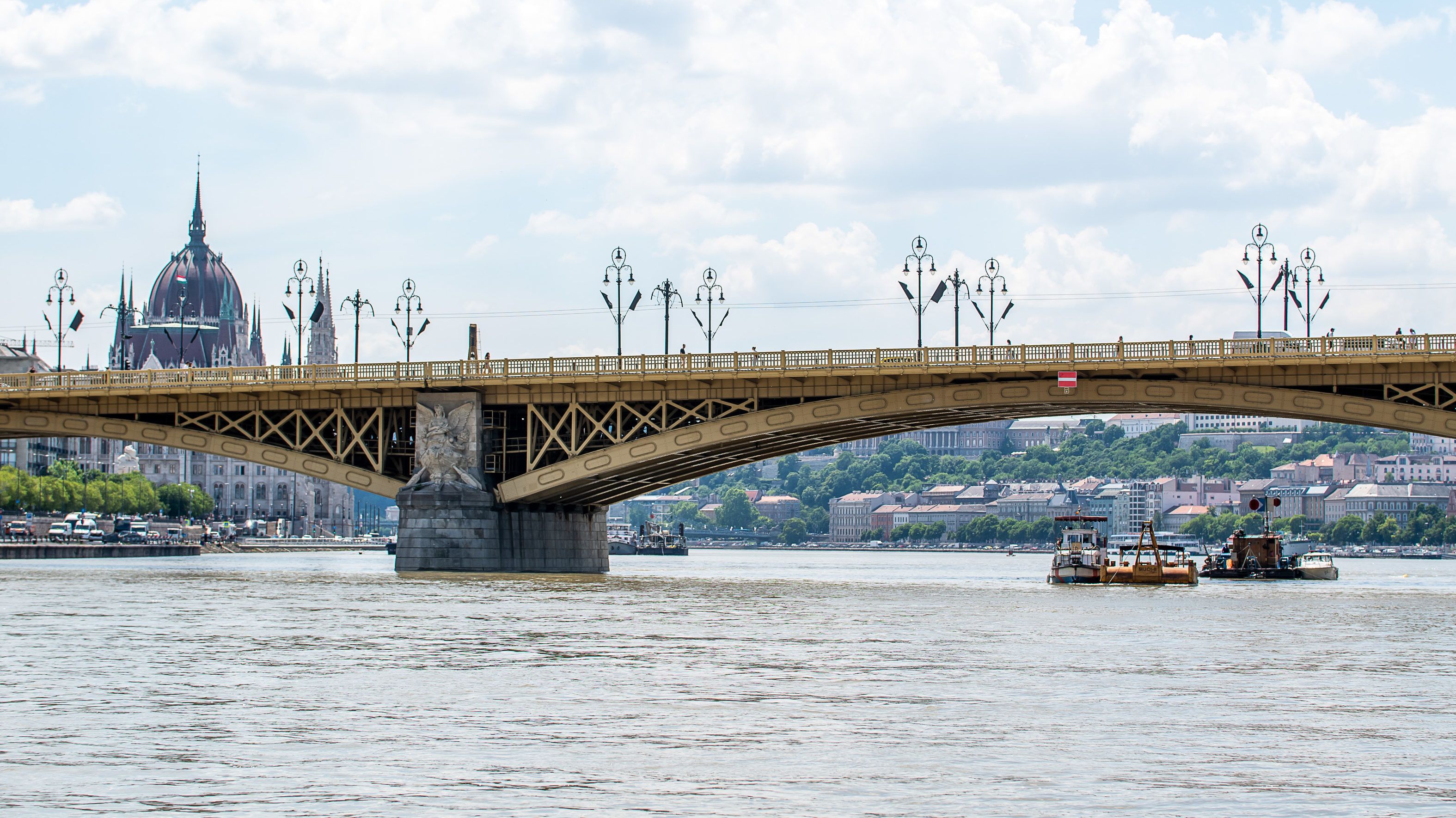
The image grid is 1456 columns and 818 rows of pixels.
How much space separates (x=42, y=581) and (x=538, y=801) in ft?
184

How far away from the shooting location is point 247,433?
75.8 m

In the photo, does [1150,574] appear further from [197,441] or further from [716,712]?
[716,712]

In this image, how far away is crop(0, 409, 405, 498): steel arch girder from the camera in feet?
239

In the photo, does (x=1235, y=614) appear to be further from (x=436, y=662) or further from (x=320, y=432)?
(x=320, y=432)

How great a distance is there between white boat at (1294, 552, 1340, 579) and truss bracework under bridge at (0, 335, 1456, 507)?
80.1 feet

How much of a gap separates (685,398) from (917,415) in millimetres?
8453

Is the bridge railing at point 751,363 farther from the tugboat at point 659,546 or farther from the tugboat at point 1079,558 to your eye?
the tugboat at point 659,546

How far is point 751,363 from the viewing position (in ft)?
224

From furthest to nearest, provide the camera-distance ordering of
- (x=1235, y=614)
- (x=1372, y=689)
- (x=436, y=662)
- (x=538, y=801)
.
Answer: (x=1235, y=614) → (x=436, y=662) → (x=1372, y=689) → (x=538, y=801)

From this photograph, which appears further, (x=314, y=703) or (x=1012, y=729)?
(x=314, y=703)

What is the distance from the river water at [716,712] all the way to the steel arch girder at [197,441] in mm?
20361

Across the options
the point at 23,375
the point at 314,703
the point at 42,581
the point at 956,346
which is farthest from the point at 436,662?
the point at 23,375

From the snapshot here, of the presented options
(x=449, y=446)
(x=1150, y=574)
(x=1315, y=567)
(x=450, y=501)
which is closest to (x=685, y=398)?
(x=449, y=446)

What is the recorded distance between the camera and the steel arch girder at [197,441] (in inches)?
2864
